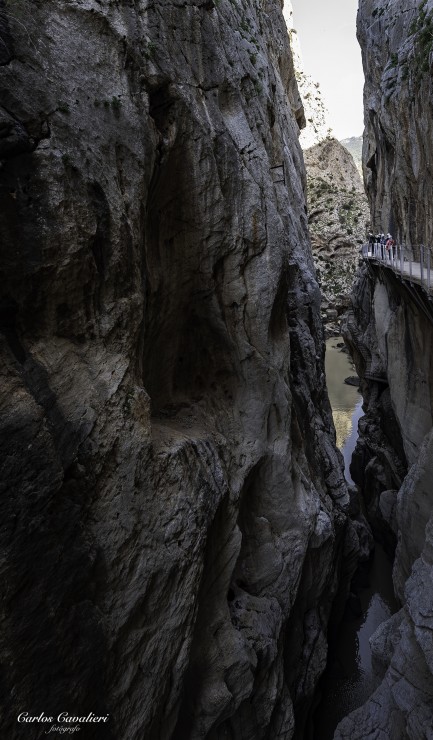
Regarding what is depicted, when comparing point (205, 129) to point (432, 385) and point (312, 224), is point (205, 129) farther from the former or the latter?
point (312, 224)

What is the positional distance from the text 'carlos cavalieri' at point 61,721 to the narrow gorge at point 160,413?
3 cm

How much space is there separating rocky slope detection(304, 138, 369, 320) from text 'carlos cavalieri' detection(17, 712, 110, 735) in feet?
151

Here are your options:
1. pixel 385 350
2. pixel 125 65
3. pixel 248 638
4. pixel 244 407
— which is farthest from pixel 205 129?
pixel 385 350

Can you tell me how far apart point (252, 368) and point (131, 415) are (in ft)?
11.9

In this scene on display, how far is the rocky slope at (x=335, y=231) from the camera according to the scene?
161 ft

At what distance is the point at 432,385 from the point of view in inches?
547

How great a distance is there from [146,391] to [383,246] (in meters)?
13.5

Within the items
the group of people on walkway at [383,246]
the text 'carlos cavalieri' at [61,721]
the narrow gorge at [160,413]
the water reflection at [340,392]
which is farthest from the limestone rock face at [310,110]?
the text 'carlos cavalieri' at [61,721]

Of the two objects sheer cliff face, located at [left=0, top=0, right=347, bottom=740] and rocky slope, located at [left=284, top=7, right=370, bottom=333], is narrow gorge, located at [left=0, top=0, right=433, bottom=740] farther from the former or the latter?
rocky slope, located at [left=284, top=7, right=370, bottom=333]

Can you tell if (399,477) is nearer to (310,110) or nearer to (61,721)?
(61,721)

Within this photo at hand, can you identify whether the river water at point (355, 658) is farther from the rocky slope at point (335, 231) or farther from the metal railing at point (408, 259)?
the rocky slope at point (335, 231)

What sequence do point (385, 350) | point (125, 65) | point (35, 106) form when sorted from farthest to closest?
point (385, 350) → point (125, 65) → point (35, 106)

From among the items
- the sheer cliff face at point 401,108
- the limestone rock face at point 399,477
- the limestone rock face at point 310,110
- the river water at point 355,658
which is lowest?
the river water at point 355,658

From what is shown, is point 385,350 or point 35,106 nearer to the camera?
point 35,106
